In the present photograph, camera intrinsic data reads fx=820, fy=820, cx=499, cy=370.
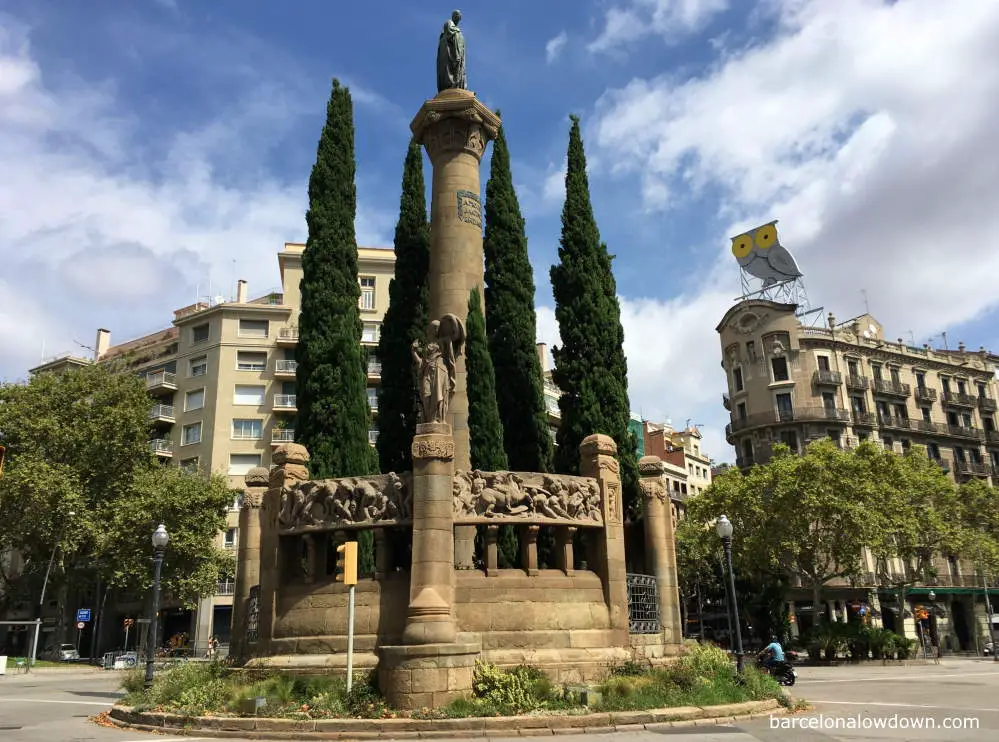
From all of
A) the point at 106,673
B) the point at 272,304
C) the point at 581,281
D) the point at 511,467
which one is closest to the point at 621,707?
the point at 511,467

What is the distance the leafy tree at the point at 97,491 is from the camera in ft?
131

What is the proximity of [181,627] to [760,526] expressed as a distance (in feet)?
130

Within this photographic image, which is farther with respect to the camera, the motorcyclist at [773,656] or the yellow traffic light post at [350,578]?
the motorcyclist at [773,656]

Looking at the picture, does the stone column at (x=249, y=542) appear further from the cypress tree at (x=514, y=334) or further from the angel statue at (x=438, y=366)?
the cypress tree at (x=514, y=334)

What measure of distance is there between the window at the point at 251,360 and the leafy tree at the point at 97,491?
41.8 feet

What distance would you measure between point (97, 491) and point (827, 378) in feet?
158

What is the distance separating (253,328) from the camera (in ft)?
192

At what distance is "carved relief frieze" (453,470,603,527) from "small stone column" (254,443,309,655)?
3929 millimetres

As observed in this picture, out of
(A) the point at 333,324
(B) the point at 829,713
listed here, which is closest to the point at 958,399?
(A) the point at 333,324

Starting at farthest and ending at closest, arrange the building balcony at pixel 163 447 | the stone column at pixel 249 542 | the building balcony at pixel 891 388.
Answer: the building balcony at pixel 891 388 → the building balcony at pixel 163 447 → the stone column at pixel 249 542

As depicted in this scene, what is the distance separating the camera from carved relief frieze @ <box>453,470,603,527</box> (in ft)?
54.0

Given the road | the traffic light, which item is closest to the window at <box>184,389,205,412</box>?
the road

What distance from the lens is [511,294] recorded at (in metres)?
28.3

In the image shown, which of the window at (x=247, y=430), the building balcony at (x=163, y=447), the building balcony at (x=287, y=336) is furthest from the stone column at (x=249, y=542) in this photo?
the building balcony at (x=163, y=447)
